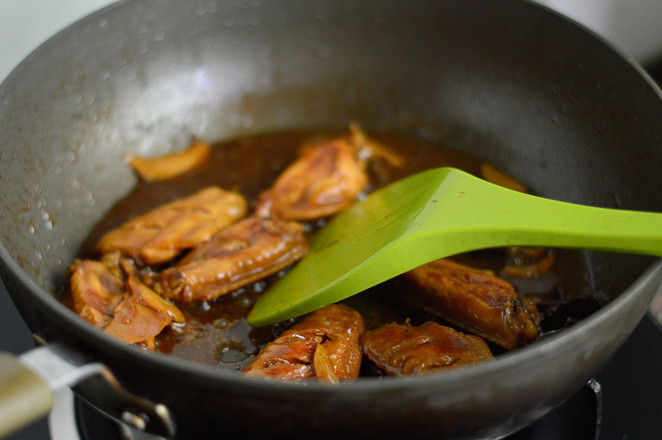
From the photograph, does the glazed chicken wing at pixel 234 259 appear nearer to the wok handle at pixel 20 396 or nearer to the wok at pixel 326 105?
the wok at pixel 326 105

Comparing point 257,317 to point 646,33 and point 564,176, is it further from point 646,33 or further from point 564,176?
point 646,33

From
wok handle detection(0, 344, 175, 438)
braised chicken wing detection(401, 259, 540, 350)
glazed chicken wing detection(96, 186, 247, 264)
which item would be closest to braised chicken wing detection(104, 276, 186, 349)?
glazed chicken wing detection(96, 186, 247, 264)

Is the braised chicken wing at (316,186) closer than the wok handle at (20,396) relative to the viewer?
No

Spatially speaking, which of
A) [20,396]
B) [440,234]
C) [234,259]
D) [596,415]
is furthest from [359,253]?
[20,396]

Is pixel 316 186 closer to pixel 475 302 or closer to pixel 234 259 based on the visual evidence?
pixel 234 259

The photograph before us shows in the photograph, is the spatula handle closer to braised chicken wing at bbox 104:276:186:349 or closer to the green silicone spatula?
Answer: the green silicone spatula

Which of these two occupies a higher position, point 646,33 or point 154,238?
point 646,33

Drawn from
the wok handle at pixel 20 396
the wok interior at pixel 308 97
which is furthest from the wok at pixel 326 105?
the wok handle at pixel 20 396

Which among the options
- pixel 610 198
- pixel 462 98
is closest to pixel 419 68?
pixel 462 98
